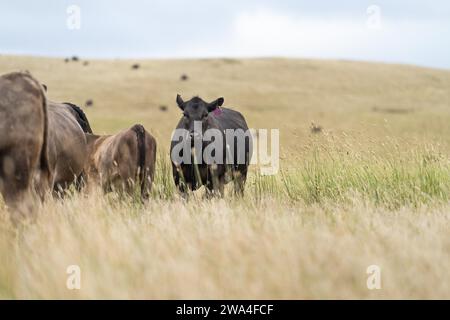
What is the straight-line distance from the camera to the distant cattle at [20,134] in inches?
240

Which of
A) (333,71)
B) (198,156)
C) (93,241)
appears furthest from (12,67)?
(93,241)

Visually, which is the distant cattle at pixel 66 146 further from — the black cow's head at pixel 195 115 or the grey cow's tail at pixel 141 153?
the black cow's head at pixel 195 115

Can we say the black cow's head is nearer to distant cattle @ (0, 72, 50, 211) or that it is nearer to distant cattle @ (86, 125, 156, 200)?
distant cattle @ (86, 125, 156, 200)

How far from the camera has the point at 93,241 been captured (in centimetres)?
557

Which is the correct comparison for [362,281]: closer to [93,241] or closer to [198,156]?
[93,241]

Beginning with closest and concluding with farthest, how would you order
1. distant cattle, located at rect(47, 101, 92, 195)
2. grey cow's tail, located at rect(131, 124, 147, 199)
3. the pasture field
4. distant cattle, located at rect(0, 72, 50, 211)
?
the pasture field
distant cattle, located at rect(0, 72, 50, 211)
distant cattle, located at rect(47, 101, 92, 195)
grey cow's tail, located at rect(131, 124, 147, 199)

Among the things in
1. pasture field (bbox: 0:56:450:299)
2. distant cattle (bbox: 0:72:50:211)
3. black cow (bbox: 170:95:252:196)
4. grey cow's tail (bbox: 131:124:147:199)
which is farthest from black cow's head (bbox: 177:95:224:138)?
distant cattle (bbox: 0:72:50:211)

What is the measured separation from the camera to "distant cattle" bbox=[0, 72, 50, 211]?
6.10 metres

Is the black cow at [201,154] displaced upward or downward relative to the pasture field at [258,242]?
upward

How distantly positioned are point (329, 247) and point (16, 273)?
2.33 m

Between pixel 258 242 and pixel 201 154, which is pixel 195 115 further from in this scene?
pixel 258 242

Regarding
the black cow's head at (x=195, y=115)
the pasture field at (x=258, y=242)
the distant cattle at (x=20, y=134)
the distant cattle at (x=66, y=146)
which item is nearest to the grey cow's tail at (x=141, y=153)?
the pasture field at (x=258, y=242)

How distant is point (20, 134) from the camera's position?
242 inches

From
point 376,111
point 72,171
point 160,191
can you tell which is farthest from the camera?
point 376,111
